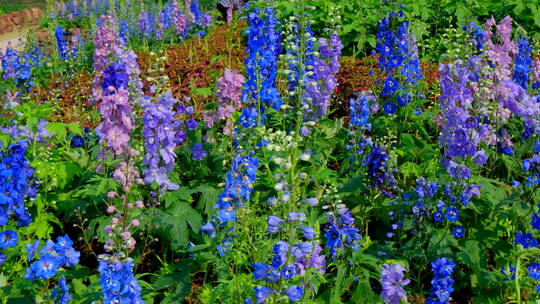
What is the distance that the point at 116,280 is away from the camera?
251 centimetres

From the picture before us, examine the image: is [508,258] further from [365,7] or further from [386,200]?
[365,7]

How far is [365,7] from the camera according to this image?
9.03 metres

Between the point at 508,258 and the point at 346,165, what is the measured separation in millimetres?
1444

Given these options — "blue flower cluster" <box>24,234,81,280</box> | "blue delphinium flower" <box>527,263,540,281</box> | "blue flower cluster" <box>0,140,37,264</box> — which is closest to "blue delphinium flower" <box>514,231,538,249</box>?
"blue delphinium flower" <box>527,263,540,281</box>

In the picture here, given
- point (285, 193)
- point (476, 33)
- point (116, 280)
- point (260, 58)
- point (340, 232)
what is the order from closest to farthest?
point (285, 193) → point (116, 280) → point (340, 232) → point (260, 58) → point (476, 33)

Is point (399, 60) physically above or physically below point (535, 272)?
above

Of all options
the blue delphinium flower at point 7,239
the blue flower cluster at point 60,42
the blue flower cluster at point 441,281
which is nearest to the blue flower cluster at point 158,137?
the blue delphinium flower at point 7,239

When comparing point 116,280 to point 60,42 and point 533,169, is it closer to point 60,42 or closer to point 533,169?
point 533,169

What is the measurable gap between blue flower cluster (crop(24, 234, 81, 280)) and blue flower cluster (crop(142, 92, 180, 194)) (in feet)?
2.74

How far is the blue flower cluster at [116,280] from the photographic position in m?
2.50

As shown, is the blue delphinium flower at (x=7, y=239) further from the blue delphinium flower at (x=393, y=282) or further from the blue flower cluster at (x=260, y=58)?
the blue delphinium flower at (x=393, y=282)

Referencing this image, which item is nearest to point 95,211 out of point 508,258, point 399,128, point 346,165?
point 346,165

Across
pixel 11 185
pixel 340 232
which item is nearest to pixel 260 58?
pixel 340 232

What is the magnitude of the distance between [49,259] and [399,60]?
3371 mm
